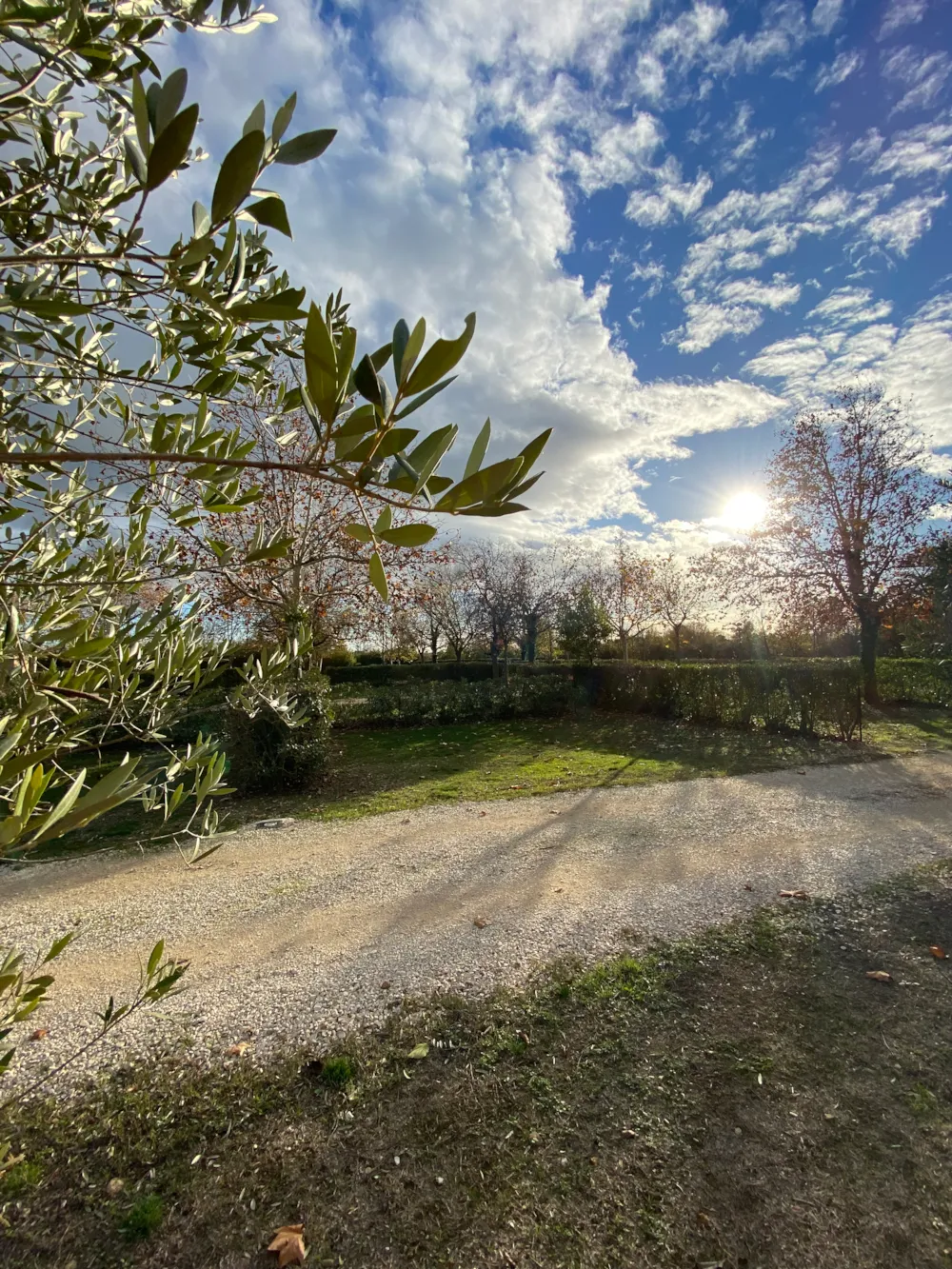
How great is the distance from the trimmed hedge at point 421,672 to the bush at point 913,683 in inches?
395

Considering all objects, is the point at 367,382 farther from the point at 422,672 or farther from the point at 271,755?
the point at 422,672

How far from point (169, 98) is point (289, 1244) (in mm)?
2951

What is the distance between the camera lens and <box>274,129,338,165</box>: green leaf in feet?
3.76

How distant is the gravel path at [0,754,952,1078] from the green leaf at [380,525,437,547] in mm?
2927

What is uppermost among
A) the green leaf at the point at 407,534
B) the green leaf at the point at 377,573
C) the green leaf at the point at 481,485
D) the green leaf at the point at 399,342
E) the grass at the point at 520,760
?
the green leaf at the point at 399,342

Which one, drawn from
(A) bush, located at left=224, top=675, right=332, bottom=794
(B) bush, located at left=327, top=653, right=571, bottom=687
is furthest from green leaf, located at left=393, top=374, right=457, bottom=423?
(B) bush, located at left=327, top=653, right=571, bottom=687

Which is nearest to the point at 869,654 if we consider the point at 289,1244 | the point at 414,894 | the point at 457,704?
the point at 457,704

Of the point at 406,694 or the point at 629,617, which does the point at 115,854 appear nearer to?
the point at 406,694

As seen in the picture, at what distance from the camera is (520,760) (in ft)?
32.4

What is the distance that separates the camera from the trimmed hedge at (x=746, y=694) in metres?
10.9

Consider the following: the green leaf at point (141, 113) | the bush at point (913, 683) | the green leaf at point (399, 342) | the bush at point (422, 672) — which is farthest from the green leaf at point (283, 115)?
the bush at point (422, 672)

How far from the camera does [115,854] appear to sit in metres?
5.72

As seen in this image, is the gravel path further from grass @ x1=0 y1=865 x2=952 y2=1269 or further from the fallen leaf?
the fallen leaf

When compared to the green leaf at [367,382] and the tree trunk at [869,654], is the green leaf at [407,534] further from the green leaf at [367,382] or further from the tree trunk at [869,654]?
the tree trunk at [869,654]
